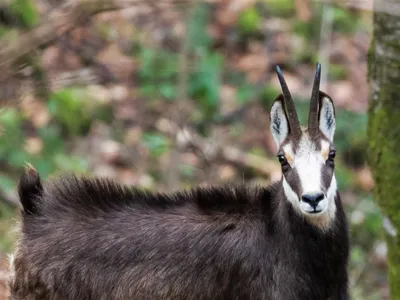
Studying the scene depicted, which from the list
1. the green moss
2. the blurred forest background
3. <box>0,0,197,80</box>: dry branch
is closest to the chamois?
<box>0,0,197,80</box>: dry branch

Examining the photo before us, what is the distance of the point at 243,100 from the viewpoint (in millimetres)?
12297

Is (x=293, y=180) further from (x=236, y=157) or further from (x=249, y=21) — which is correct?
(x=249, y=21)

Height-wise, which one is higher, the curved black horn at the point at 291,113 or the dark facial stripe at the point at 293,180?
the curved black horn at the point at 291,113

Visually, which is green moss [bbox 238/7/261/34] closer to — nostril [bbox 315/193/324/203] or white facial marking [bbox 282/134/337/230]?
white facial marking [bbox 282/134/337/230]

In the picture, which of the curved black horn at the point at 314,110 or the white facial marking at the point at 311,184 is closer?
the white facial marking at the point at 311,184

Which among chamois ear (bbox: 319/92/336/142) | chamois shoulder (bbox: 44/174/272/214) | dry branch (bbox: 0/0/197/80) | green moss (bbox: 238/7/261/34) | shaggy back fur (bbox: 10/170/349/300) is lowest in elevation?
green moss (bbox: 238/7/261/34)

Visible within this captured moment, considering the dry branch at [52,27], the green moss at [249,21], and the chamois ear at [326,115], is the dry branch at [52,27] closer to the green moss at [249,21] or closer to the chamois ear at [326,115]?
the chamois ear at [326,115]

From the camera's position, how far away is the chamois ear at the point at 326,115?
5188 millimetres

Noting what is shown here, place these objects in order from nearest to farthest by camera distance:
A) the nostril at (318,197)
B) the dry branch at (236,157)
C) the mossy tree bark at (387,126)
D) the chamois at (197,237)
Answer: the nostril at (318,197)
the chamois at (197,237)
the mossy tree bark at (387,126)
the dry branch at (236,157)

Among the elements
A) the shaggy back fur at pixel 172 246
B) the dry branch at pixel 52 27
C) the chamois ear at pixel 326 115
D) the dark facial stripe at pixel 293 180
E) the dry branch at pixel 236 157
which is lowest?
the dry branch at pixel 236 157

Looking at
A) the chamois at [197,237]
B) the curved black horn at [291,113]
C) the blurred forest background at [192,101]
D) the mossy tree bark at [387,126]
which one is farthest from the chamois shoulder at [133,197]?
the blurred forest background at [192,101]

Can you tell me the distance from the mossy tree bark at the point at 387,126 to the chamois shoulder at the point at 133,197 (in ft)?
3.44

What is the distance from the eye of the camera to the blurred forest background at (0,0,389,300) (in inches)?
399

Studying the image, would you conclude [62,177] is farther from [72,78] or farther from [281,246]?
[72,78]
